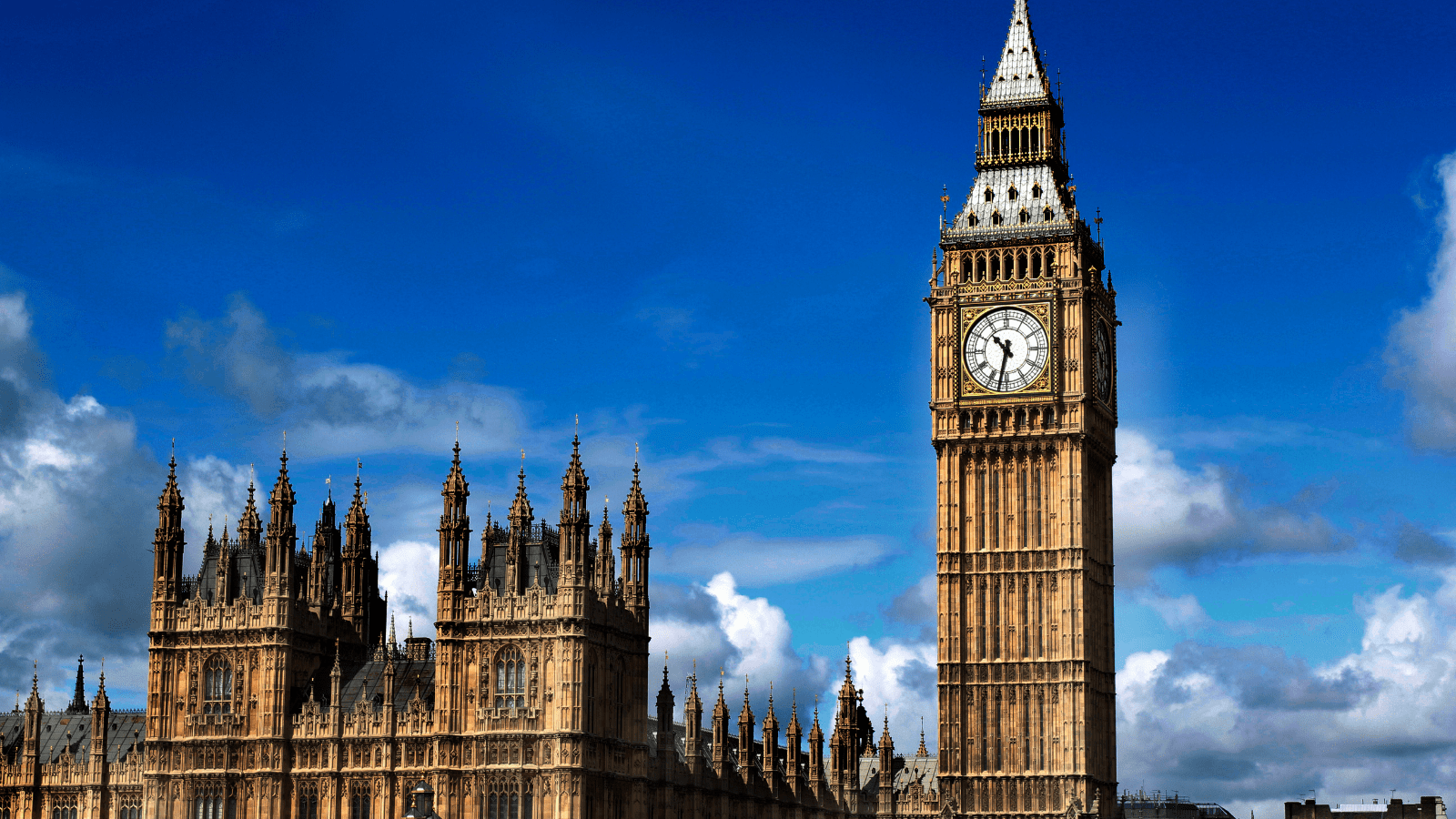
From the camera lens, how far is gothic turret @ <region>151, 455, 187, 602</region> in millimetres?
115312

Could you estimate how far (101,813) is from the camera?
120812 mm

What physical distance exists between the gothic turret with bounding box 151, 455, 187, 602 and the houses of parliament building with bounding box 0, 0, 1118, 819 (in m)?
0.15

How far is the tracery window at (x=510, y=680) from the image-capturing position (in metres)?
108

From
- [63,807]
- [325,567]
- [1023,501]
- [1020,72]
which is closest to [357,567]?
[325,567]

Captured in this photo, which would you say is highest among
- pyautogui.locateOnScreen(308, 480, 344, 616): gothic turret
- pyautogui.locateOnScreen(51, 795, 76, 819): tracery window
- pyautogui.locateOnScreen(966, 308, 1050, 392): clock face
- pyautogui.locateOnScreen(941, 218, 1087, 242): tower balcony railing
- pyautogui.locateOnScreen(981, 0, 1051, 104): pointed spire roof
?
pyautogui.locateOnScreen(981, 0, 1051, 104): pointed spire roof

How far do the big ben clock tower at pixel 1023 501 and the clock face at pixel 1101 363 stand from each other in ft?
1.00

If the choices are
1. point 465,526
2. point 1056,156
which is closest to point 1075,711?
point 1056,156

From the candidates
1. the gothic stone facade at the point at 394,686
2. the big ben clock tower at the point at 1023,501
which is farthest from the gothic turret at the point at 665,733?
the big ben clock tower at the point at 1023,501

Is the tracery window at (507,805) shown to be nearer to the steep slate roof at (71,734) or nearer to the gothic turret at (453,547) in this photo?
the gothic turret at (453,547)

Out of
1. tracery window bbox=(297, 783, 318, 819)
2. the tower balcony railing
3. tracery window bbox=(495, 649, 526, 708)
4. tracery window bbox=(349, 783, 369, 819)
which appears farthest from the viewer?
the tower balcony railing

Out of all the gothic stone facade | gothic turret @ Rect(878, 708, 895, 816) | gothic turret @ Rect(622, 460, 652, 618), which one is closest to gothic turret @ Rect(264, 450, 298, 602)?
the gothic stone facade

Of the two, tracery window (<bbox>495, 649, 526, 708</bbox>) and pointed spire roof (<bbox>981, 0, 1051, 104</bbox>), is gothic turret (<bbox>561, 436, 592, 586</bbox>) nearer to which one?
tracery window (<bbox>495, 649, 526, 708</bbox>)

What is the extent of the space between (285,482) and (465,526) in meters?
11.1

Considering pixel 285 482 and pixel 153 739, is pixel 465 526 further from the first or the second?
pixel 153 739
